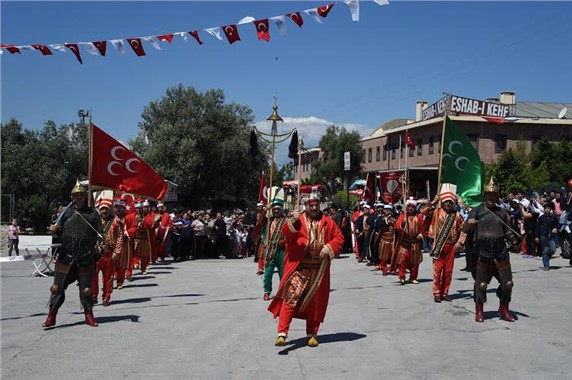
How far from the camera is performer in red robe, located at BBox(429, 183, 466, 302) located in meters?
12.1

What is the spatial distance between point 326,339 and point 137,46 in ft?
22.1

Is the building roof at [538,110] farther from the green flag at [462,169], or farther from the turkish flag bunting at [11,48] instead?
the turkish flag bunting at [11,48]

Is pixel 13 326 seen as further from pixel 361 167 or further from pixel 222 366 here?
pixel 361 167

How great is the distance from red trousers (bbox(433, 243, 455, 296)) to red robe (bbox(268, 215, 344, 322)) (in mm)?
4321

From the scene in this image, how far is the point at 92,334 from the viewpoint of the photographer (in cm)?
888

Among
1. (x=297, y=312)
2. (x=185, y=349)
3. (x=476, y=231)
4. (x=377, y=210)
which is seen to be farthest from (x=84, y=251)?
(x=377, y=210)

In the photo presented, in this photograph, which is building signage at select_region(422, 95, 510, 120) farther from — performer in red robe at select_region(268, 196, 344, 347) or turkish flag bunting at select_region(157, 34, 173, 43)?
performer in red robe at select_region(268, 196, 344, 347)

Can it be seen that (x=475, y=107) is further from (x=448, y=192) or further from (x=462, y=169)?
(x=448, y=192)

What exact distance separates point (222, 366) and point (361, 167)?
63032 mm

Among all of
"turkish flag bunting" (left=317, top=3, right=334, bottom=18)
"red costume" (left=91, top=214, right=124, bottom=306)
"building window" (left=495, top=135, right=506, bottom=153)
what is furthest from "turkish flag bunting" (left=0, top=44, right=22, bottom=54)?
"building window" (left=495, top=135, right=506, bottom=153)

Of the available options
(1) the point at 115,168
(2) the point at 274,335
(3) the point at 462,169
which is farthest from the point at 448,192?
(1) the point at 115,168

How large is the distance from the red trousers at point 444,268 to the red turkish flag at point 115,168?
17.6ft

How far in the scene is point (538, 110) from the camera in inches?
2387

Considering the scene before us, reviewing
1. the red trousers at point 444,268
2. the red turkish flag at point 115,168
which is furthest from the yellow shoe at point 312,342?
the red turkish flag at point 115,168
